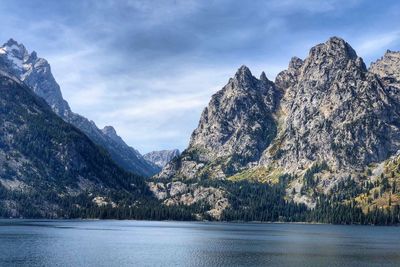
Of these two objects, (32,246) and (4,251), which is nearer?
(4,251)

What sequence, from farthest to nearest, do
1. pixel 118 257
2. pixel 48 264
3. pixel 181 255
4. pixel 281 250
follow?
pixel 281 250, pixel 181 255, pixel 118 257, pixel 48 264

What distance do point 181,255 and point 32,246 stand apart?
49.4m

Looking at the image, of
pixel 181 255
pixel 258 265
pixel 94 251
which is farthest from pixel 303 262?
pixel 94 251

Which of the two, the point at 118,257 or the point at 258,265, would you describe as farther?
the point at 118,257

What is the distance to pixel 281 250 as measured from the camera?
16475 centimetres

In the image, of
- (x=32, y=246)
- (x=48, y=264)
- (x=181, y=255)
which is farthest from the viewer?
(x=32, y=246)

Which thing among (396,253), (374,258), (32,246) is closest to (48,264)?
(32,246)

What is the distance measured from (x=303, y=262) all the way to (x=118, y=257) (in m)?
51.2

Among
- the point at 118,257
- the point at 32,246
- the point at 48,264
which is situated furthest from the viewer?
the point at 32,246

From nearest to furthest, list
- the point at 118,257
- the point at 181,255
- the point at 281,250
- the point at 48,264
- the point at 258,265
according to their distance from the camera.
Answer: the point at 48,264, the point at 258,265, the point at 118,257, the point at 181,255, the point at 281,250

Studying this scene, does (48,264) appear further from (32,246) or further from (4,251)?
(32,246)

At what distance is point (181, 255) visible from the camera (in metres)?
144

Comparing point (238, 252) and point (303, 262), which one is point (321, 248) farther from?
point (303, 262)

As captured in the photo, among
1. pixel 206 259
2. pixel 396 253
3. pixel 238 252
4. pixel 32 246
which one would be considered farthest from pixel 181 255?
pixel 396 253
